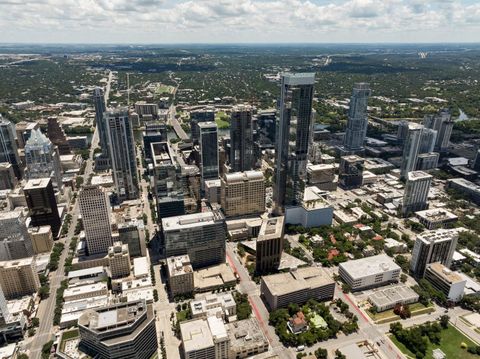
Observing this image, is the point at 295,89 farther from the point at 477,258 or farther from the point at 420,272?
the point at 477,258

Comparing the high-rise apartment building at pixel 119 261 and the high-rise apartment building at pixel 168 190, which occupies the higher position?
the high-rise apartment building at pixel 168 190

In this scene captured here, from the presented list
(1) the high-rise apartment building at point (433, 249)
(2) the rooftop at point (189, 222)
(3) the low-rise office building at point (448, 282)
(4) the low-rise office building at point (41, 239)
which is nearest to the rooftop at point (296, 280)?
(2) the rooftop at point (189, 222)

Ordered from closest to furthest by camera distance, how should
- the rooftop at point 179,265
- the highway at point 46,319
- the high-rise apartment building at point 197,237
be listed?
the highway at point 46,319, the rooftop at point 179,265, the high-rise apartment building at point 197,237

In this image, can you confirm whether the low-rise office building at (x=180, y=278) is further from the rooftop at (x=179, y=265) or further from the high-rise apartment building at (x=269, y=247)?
the high-rise apartment building at (x=269, y=247)

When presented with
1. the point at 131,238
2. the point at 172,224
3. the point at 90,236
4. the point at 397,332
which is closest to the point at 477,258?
the point at 397,332

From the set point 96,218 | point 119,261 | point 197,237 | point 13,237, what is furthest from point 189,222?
point 13,237

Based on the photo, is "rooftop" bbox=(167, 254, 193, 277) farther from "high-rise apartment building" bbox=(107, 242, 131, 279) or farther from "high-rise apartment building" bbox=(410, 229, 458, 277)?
"high-rise apartment building" bbox=(410, 229, 458, 277)
